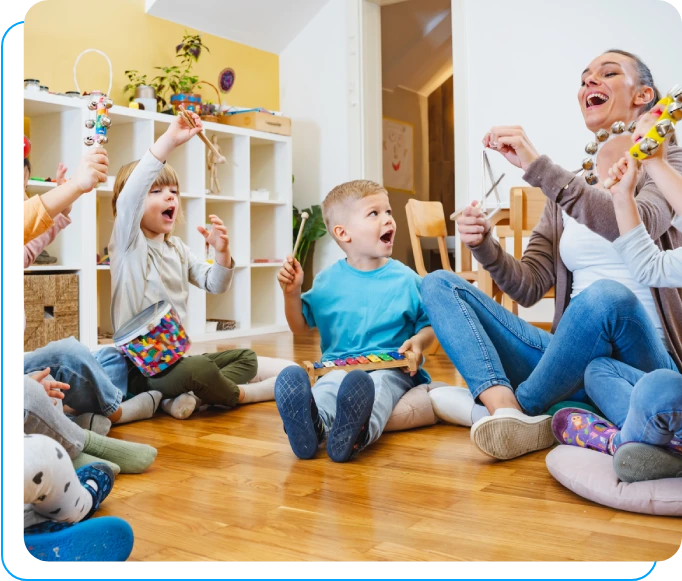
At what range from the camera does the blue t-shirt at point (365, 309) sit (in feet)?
5.96

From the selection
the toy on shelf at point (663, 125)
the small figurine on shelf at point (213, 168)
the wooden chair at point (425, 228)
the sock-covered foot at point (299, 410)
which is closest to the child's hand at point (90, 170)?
the sock-covered foot at point (299, 410)

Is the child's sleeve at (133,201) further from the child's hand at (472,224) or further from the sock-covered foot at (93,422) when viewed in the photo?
the child's hand at (472,224)

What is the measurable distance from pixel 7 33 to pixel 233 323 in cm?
347

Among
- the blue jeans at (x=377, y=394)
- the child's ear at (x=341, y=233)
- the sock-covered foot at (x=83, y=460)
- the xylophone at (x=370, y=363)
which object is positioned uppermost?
the child's ear at (x=341, y=233)

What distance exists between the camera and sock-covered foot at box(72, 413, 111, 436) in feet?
5.38

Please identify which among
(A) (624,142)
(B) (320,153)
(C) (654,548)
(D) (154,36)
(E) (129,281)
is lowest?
(C) (654,548)

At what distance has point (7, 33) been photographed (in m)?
0.73

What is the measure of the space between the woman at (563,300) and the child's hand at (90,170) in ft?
2.28

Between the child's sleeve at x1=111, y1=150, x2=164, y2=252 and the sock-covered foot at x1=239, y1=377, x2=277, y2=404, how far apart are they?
502 mm

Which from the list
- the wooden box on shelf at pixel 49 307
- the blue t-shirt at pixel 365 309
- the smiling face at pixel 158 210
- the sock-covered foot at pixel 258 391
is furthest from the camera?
the wooden box on shelf at pixel 49 307

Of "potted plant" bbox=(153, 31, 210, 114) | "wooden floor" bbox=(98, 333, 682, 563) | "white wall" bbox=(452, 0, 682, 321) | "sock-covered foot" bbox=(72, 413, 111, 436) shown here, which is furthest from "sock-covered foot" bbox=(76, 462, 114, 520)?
"white wall" bbox=(452, 0, 682, 321)

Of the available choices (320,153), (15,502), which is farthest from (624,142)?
(320,153)

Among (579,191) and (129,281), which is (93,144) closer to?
(129,281)

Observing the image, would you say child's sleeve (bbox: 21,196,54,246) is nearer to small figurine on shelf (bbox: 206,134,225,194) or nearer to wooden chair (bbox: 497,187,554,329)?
wooden chair (bbox: 497,187,554,329)
